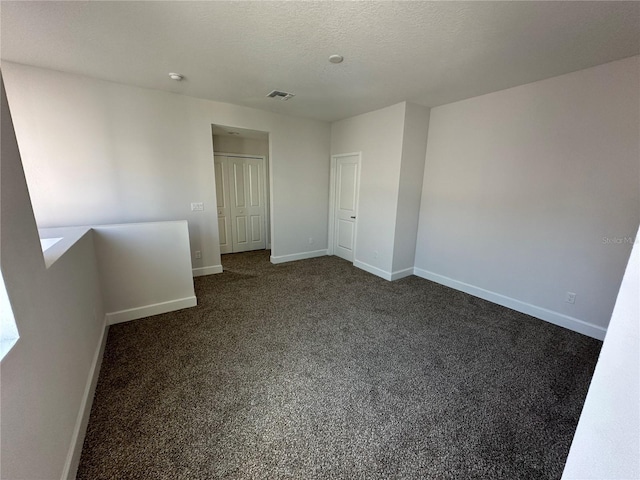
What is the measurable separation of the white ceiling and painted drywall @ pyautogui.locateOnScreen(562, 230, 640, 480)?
198 cm

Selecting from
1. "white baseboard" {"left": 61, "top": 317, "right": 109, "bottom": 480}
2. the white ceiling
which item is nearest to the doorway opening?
the white ceiling

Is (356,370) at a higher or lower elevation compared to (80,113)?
lower

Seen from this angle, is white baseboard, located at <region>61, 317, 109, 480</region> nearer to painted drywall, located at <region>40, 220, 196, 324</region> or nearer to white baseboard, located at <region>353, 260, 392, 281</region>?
painted drywall, located at <region>40, 220, 196, 324</region>

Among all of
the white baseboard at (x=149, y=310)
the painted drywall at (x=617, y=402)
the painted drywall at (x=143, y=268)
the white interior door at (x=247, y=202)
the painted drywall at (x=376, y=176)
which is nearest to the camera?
the painted drywall at (x=617, y=402)

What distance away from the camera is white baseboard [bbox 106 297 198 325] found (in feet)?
A: 8.91

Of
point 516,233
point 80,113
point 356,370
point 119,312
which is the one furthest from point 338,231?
point 80,113

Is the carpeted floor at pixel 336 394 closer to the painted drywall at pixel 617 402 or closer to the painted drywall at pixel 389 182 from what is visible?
the painted drywall at pixel 617 402

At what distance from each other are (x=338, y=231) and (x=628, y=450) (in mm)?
4649

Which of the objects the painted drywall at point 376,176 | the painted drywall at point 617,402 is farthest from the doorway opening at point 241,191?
the painted drywall at point 617,402

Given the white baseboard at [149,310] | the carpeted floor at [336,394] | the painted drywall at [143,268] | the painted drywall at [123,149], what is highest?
the painted drywall at [123,149]

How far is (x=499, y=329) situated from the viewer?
274 cm

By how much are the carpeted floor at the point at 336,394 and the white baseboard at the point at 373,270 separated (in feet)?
3.08

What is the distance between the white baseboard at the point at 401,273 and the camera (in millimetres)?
4088

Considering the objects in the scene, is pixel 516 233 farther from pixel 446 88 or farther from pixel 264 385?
pixel 264 385
